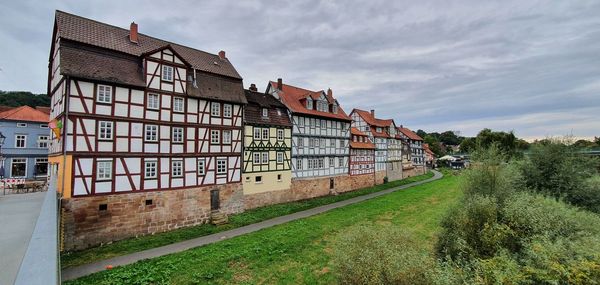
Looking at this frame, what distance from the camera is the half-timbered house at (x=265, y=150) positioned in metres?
22.5

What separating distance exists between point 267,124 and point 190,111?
696cm

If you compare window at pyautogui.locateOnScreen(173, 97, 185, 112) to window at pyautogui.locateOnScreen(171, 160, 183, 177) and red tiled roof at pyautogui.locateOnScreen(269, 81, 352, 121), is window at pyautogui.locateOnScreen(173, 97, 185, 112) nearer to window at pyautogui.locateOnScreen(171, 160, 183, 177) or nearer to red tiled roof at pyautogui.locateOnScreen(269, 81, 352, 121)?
window at pyautogui.locateOnScreen(171, 160, 183, 177)

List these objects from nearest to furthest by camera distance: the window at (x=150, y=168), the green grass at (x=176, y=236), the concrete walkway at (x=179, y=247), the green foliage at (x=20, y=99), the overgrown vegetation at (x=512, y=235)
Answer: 1. the overgrown vegetation at (x=512, y=235)
2. the concrete walkway at (x=179, y=247)
3. the green grass at (x=176, y=236)
4. the window at (x=150, y=168)
5. the green foliage at (x=20, y=99)

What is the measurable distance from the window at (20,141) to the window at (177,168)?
23.0 meters

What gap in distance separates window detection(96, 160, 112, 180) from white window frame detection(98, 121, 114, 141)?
1.37 m

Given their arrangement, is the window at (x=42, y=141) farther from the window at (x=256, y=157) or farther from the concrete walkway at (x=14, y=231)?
the window at (x=256, y=157)

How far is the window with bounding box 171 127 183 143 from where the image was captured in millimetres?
17942

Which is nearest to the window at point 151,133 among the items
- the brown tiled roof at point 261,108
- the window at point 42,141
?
the brown tiled roof at point 261,108

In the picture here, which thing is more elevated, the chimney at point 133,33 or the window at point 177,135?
the chimney at point 133,33

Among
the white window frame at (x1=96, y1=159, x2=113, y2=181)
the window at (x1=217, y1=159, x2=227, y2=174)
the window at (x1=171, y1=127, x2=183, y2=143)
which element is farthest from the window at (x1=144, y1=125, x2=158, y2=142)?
the window at (x1=217, y1=159, x2=227, y2=174)

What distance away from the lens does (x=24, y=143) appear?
28.2m

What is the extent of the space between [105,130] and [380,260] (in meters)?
16.2

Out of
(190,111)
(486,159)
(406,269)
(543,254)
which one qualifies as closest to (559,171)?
(486,159)

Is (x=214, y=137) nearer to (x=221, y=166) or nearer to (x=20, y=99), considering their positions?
(x=221, y=166)
